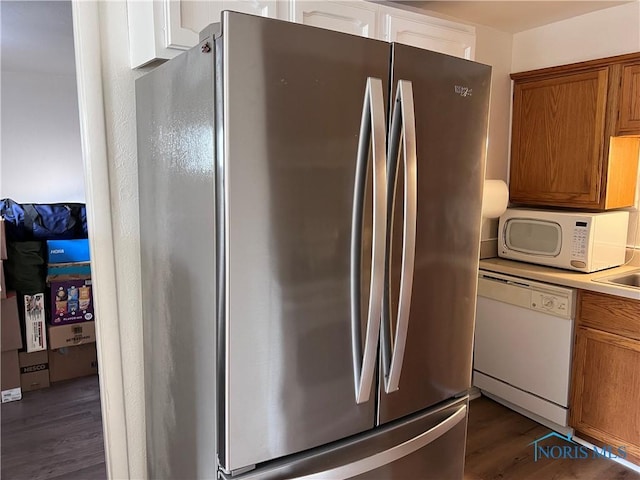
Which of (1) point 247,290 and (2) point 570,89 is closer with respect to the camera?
(1) point 247,290

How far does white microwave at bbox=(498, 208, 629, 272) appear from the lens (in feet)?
8.49

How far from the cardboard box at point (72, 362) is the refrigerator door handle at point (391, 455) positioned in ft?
9.21

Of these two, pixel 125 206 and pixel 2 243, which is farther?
pixel 2 243

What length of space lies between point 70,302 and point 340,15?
277cm

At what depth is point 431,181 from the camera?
141 cm

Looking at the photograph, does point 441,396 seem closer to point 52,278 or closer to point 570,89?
point 570,89

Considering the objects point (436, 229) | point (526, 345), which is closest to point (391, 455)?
point (436, 229)

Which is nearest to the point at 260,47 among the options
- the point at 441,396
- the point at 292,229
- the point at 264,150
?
the point at 264,150

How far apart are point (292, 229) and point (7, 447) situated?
2477mm

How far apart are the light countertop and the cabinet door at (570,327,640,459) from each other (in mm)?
237

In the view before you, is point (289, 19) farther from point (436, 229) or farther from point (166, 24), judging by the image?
point (436, 229)

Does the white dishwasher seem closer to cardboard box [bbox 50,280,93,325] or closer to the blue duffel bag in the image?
cardboard box [bbox 50,280,93,325]

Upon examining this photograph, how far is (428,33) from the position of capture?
196 centimetres

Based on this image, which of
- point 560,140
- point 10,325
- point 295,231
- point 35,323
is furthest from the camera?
point 35,323
